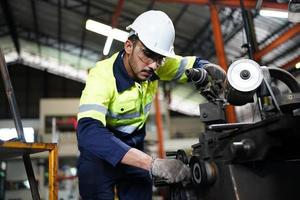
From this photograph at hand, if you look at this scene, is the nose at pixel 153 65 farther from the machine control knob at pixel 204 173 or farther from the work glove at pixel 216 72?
the machine control knob at pixel 204 173

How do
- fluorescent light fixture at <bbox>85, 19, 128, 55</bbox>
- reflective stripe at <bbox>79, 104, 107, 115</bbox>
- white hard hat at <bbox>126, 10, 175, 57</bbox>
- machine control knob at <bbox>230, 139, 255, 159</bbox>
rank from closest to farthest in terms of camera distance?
machine control knob at <bbox>230, 139, 255, 159</bbox>, reflective stripe at <bbox>79, 104, 107, 115</bbox>, white hard hat at <bbox>126, 10, 175, 57</bbox>, fluorescent light fixture at <bbox>85, 19, 128, 55</bbox>

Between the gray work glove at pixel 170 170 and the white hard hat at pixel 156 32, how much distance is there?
0.62m

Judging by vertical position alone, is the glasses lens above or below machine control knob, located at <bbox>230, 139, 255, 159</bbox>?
above

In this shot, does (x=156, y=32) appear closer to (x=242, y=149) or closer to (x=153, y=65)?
(x=153, y=65)

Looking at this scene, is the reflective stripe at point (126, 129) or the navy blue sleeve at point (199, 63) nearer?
the reflective stripe at point (126, 129)

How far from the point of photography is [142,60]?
1.96m

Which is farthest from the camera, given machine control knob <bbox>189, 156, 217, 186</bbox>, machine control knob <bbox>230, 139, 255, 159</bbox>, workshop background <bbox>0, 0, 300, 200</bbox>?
workshop background <bbox>0, 0, 300, 200</bbox>

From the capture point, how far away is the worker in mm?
1694

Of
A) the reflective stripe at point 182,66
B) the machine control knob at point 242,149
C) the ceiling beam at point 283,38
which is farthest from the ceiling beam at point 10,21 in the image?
the machine control knob at point 242,149

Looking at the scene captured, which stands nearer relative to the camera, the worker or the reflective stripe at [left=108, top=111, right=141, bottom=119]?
the worker

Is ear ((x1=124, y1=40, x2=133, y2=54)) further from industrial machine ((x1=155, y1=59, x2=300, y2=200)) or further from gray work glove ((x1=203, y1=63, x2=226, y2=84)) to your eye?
industrial machine ((x1=155, y1=59, x2=300, y2=200))

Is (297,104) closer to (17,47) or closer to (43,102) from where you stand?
(43,102)

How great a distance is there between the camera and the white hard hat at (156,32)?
6.34 feet

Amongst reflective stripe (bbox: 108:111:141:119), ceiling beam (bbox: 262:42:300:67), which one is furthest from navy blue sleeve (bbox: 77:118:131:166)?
ceiling beam (bbox: 262:42:300:67)
